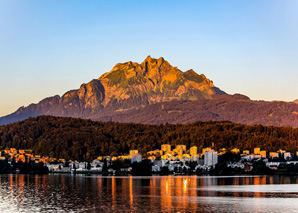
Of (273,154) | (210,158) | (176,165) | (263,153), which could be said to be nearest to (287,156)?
(273,154)

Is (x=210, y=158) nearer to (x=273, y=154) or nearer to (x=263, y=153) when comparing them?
(x=263, y=153)

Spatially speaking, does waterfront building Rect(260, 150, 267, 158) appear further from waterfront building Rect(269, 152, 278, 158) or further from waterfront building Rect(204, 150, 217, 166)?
waterfront building Rect(204, 150, 217, 166)

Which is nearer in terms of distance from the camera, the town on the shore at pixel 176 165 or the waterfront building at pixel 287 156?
the town on the shore at pixel 176 165

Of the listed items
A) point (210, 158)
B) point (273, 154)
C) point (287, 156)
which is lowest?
point (287, 156)

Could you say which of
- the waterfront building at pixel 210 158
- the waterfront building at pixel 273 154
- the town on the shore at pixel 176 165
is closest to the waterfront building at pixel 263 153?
the town on the shore at pixel 176 165

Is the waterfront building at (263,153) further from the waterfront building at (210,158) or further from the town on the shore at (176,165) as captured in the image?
the waterfront building at (210,158)

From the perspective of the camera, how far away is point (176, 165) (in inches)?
6772

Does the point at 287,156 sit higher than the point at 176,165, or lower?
higher

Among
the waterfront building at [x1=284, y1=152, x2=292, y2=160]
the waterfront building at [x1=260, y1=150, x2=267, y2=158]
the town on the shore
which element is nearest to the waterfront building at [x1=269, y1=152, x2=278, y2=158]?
the town on the shore

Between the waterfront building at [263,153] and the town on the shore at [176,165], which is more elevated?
the waterfront building at [263,153]

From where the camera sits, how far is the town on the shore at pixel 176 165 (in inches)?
5974

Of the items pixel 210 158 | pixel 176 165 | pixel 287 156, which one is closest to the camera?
pixel 210 158

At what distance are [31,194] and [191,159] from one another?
124m

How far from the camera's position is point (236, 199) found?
60.5m
